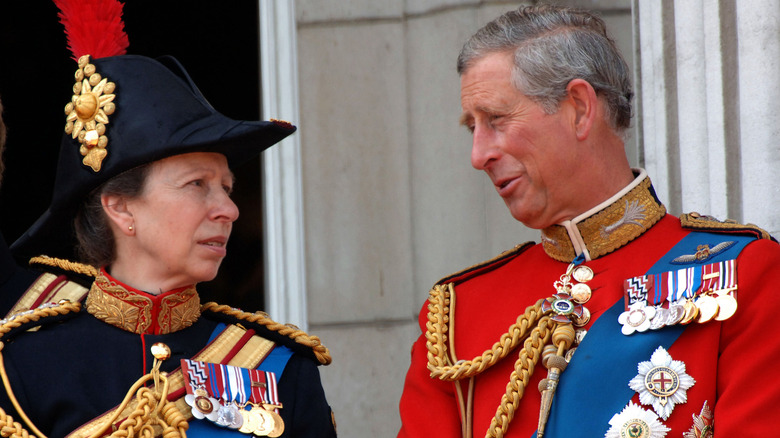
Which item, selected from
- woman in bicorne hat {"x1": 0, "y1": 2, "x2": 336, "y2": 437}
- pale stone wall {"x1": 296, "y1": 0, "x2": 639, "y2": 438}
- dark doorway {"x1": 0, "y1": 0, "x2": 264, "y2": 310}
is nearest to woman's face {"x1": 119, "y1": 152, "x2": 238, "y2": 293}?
woman in bicorne hat {"x1": 0, "y1": 2, "x2": 336, "y2": 437}

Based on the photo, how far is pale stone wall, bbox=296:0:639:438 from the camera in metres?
4.31

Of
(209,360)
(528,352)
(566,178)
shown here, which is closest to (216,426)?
(209,360)

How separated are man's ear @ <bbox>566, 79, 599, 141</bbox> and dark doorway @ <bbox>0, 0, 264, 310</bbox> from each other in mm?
2329

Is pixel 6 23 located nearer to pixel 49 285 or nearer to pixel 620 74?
pixel 49 285

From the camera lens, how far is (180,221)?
109 inches

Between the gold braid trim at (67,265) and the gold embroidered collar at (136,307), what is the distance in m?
0.22

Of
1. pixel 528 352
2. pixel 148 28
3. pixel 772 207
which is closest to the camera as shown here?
pixel 528 352

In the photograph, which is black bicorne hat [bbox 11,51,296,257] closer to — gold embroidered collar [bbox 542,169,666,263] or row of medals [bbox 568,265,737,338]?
gold embroidered collar [bbox 542,169,666,263]

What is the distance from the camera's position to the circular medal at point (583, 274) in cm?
267

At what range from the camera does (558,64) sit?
8.93 feet

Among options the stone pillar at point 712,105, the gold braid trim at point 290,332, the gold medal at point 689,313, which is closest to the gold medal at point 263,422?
the gold braid trim at point 290,332

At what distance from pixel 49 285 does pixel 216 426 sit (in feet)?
2.70

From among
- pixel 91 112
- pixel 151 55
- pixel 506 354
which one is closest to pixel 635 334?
pixel 506 354

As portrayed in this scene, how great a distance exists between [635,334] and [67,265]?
164 centimetres
